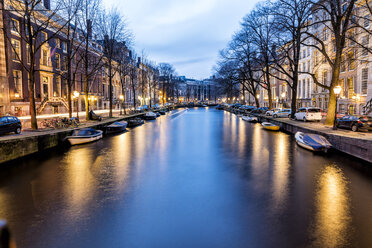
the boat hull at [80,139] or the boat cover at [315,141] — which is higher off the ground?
the boat cover at [315,141]

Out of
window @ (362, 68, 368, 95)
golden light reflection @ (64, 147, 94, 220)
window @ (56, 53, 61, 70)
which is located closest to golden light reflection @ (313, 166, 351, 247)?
golden light reflection @ (64, 147, 94, 220)

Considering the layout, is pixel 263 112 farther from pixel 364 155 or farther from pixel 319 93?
pixel 364 155

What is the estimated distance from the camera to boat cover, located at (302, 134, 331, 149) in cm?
1681

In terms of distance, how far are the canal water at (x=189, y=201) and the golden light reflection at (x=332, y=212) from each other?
0.03 metres

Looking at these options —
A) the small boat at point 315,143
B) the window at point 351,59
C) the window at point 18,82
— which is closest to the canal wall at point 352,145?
the small boat at point 315,143

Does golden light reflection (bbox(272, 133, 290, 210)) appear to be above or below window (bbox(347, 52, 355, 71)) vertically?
below

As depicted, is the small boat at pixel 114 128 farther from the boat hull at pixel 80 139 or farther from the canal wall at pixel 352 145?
the canal wall at pixel 352 145

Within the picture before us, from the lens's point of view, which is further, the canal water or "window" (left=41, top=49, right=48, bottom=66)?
"window" (left=41, top=49, right=48, bottom=66)

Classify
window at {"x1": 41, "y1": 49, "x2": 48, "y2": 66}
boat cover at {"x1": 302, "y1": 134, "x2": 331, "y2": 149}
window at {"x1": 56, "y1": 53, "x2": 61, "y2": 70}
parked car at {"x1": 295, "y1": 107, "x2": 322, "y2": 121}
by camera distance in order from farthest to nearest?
window at {"x1": 56, "y1": 53, "x2": 61, "y2": 70} → window at {"x1": 41, "y1": 49, "x2": 48, "y2": 66} → parked car at {"x1": 295, "y1": 107, "x2": 322, "y2": 121} → boat cover at {"x1": 302, "y1": 134, "x2": 331, "y2": 149}

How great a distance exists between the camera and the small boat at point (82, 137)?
2027cm

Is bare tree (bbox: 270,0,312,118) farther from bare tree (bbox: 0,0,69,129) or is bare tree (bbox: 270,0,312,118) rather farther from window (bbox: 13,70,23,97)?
window (bbox: 13,70,23,97)

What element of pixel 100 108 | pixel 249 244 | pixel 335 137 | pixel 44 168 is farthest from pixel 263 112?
pixel 249 244

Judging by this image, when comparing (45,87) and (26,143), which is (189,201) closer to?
(26,143)

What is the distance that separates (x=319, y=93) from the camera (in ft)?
163
